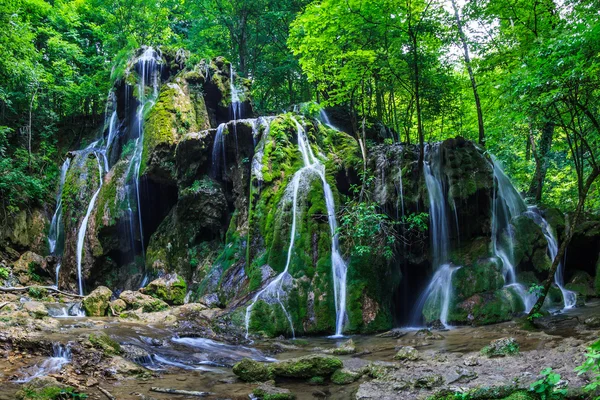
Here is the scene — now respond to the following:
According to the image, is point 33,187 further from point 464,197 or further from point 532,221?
point 532,221

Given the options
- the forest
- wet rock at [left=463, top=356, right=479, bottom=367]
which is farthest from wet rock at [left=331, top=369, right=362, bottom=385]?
wet rock at [left=463, top=356, right=479, bottom=367]

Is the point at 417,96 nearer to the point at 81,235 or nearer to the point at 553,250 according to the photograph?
the point at 553,250

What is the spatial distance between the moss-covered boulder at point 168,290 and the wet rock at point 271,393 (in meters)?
8.58

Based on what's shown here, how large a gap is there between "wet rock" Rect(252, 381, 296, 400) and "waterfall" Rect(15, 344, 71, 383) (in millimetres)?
3197

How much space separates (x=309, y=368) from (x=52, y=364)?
13.5ft

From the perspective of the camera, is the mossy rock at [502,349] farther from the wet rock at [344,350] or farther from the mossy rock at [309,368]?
the wet rock at [344,350]

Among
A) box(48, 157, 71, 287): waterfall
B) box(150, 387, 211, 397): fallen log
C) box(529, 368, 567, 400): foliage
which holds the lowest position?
box(150, 387, 211, 397): fallen log

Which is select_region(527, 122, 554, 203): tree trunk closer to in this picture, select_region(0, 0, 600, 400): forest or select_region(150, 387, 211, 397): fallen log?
select_region(0, 0, 600, 400): forest

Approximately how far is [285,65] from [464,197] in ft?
43.2

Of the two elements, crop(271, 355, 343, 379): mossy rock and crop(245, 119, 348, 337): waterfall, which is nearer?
crop(271, 355, 343, 379): mossy rock

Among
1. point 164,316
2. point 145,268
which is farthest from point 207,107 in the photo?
point 164,316

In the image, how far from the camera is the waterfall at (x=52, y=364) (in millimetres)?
5953

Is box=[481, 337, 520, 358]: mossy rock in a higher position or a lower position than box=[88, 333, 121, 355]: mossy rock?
lower

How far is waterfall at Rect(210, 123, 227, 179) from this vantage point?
1661 centimetres
